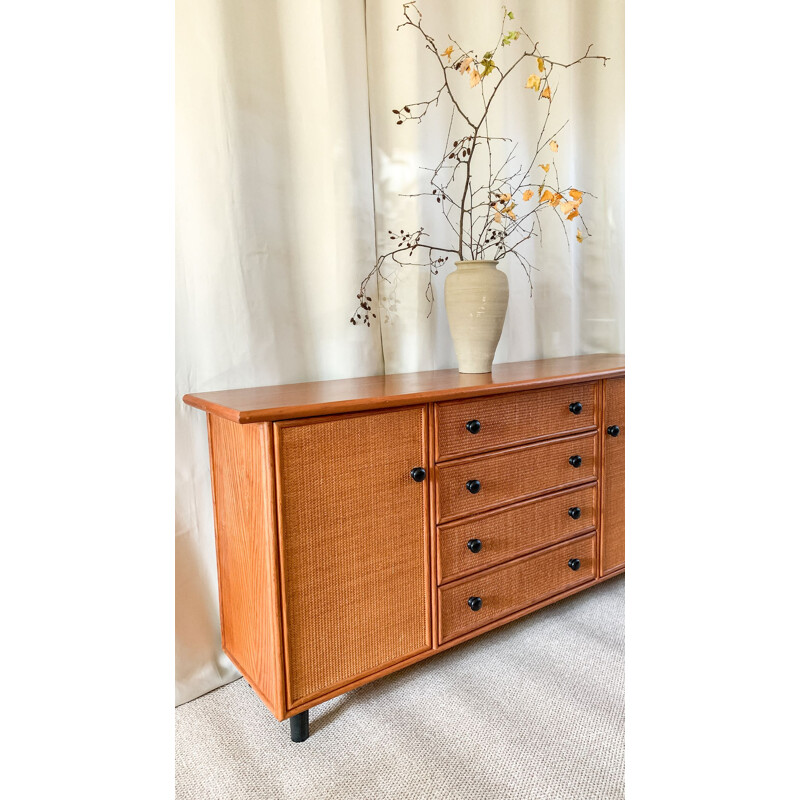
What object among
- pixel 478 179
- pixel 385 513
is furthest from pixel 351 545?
pixel 478 179

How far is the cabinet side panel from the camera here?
1289 mm

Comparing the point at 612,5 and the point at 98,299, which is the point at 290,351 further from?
the point at 612,5

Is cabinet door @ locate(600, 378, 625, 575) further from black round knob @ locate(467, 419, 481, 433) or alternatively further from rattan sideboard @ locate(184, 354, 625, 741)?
black round knob @ locate(467, 419, 481, 433)

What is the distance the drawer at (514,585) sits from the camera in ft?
5.18

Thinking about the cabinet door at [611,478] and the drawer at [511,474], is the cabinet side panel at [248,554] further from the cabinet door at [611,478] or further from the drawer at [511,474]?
the cabinet door at [611,478]

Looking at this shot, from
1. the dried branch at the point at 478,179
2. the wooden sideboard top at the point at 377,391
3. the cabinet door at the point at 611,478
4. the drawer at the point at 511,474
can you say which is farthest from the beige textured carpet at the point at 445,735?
the dried branch at the point at 478,179

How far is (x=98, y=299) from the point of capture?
23 centimetres

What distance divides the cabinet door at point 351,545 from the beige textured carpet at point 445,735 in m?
0.15

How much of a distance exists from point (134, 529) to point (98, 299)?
3.5 inches

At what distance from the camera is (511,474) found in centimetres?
166

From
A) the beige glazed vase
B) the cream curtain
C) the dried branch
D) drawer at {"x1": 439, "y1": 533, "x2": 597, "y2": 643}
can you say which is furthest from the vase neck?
drawer at {"x1": 439, "y1": 533, "x2": 597, "y2": 643}

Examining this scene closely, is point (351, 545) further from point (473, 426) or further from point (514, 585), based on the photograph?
point (514, 585)

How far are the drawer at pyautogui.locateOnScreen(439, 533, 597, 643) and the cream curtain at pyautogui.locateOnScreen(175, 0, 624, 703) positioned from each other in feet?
2.11
